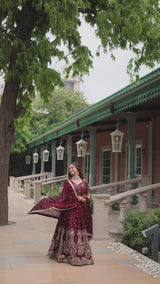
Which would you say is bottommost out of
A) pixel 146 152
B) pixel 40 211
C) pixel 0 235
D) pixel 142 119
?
pixel 0 235

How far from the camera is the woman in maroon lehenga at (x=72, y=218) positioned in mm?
5996

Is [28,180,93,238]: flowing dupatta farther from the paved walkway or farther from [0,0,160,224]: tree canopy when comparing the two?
[0,0,160,224]: tree canopy

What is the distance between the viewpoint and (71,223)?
19.9 ft

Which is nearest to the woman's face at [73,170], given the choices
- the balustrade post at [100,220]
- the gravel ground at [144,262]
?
the gravel ground at [144,262]

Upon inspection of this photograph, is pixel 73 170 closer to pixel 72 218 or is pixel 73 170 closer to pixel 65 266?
pixel 72 218

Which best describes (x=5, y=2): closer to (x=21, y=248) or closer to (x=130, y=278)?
(x=21, y=248)

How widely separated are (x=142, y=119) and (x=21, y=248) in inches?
321

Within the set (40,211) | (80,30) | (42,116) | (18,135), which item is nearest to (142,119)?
(80,30)

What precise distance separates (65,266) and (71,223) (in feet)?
2.11

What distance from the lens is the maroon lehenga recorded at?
5.99 m

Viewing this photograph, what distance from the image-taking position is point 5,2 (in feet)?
25.6

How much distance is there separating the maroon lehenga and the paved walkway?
0.17m

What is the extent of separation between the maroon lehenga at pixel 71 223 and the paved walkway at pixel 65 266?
0.17m

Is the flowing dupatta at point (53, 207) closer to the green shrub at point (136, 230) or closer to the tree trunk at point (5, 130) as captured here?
the green shrub at point (136, 230)
